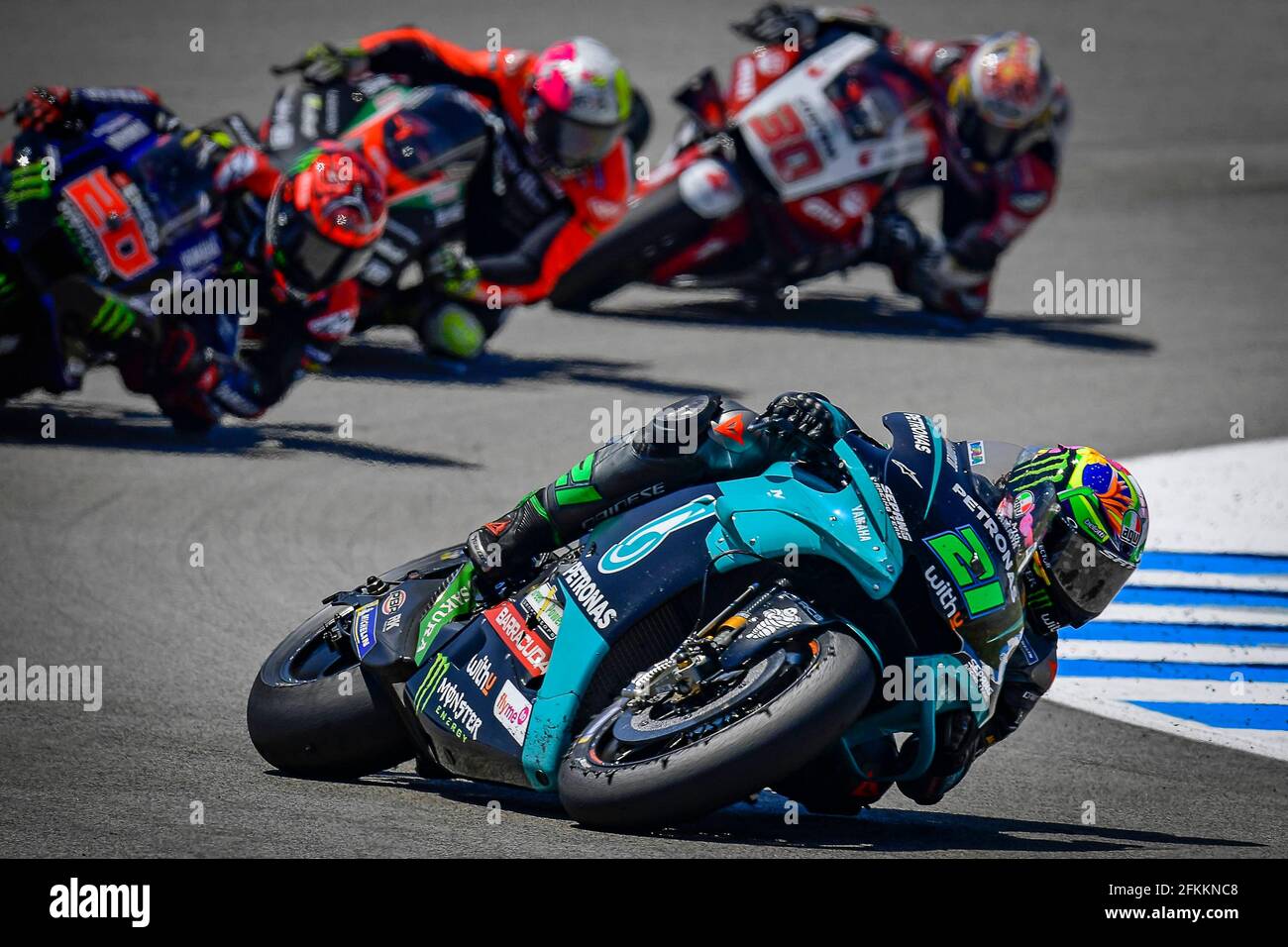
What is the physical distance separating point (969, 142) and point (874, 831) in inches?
390

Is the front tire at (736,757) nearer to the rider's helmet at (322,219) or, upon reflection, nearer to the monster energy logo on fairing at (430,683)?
the monster energy logo on fairing at (430,683)

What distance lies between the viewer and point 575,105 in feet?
42.2

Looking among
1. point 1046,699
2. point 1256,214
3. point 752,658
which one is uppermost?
point 1256,214

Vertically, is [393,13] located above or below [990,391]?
above

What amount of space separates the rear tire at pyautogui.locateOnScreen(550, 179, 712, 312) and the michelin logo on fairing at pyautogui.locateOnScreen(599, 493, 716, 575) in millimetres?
8930

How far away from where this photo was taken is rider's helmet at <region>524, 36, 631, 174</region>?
12.9 meters

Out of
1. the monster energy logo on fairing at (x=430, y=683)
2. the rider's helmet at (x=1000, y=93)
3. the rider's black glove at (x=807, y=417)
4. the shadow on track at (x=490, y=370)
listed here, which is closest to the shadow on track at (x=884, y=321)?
the rider's helmet at (x=1000, y=93)

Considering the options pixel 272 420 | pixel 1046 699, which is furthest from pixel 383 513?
pixel 1046 699

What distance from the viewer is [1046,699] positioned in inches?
311

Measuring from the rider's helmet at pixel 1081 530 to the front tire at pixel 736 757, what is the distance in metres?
1.14

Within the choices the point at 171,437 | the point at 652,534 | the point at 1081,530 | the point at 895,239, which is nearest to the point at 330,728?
the point at 652,534

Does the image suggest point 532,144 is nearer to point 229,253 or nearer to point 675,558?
point 229,253
